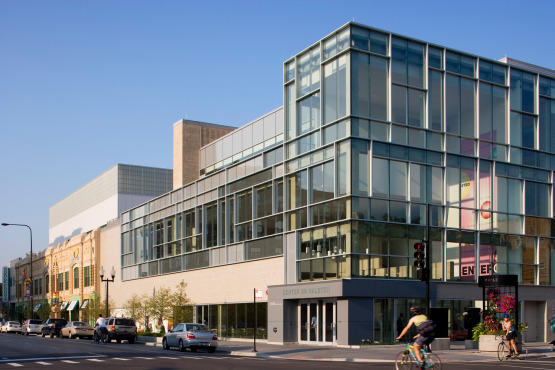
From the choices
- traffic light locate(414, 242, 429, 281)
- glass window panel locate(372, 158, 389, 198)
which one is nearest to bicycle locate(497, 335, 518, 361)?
traffic light locate(414, 242, 429, 281)

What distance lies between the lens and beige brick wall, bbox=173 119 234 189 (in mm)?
63062

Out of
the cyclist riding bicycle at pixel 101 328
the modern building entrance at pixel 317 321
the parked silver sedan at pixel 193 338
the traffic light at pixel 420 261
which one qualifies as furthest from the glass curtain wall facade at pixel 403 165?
the cyclist riding bicycle at pixel 101 328

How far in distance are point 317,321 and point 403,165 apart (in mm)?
9771

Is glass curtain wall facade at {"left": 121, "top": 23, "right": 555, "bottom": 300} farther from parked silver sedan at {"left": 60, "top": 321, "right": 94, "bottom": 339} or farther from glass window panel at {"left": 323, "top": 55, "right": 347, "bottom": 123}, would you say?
parked silver sedan at {"left": 60, "top": 321, "right": 94, "bottom": 339}

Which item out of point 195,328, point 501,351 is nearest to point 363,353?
point 501,351

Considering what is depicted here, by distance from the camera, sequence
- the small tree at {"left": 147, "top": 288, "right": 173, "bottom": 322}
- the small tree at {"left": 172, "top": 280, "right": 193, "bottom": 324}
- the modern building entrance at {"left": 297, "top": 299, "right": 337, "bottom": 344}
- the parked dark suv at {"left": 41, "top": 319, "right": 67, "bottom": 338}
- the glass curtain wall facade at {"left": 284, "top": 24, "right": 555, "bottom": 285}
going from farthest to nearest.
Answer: the parked dark suv at {"left": 41, "top": 319, "right": 67, "bottom": 338} < the small tree at {"left": 147, "top": 288, "right": 173, "bottom": 322} < the small tree at {"left": 172, "top": 280, "right": 193, "bottom": 324} < the modern building entrance at {"left": 297, "top": 299, "right": 337, "bottom": 344} < the glass curtain wall facade at {"left": 284, "top": 24, "right": 555, "bottom": 285}

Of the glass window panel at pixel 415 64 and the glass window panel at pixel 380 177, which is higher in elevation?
the glass window panel at pixel 415 64

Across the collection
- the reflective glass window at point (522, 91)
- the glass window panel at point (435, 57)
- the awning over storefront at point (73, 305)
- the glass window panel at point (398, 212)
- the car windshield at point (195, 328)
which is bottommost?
the awning over storefront at point (73, 305)

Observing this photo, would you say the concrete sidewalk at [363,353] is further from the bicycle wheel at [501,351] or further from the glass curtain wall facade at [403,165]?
the glass curtain wall facade at [403,165]

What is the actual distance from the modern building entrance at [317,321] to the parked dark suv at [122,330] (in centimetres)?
1168

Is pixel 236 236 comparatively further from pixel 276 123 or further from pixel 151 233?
pixel 151 233

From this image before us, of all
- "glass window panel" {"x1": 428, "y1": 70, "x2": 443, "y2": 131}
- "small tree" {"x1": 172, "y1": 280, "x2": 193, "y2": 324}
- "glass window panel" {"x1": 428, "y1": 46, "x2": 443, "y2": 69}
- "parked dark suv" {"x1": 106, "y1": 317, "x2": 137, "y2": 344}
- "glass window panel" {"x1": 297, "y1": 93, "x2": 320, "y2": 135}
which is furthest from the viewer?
"small tree" {"x1": 172, "y1": 280, "x2": 193, "y2": 324}

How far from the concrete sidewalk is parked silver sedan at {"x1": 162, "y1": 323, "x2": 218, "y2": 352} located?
44.5 inches

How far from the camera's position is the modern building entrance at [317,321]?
1499 inches
